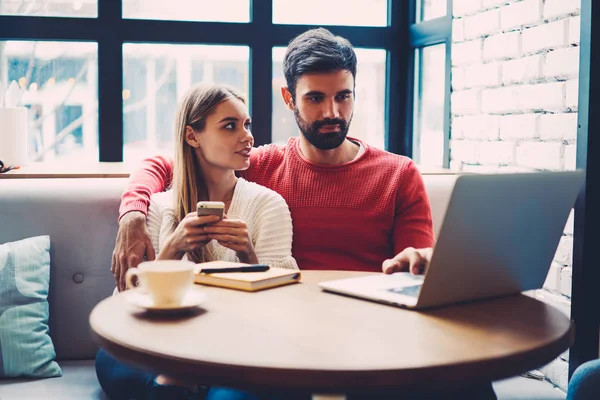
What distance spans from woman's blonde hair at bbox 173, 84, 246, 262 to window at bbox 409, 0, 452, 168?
107cm

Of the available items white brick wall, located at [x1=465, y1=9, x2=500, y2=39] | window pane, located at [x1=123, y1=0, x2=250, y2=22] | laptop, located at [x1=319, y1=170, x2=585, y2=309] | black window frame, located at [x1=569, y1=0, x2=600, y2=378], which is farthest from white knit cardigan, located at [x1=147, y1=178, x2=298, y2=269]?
window pane, located at [x1=123, y1=0, x2=250, y2=22]

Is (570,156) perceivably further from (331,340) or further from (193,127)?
(331,340)

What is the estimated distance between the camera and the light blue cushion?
1.75m

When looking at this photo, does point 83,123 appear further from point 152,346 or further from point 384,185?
point 152,346

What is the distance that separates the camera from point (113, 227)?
6.51 ft

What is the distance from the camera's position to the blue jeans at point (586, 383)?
4.62ft

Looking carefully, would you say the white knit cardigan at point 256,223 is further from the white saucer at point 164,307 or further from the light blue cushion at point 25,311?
the white saucer at point 164,307

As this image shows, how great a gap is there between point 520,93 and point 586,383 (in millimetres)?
963

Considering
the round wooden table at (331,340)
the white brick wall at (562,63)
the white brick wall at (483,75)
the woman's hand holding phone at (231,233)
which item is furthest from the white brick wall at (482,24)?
the round wooden table at (331,340)

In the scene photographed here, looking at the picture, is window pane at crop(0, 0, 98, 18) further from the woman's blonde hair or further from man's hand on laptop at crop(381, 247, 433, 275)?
man's hand on laptop at crop(381, 247, 433, 275)

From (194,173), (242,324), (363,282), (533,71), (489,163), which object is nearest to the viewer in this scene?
(242,324)

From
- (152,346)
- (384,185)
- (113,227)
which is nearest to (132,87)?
(113,227)

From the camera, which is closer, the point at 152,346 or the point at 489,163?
the point at 152,346

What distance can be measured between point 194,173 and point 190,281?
81 cm
